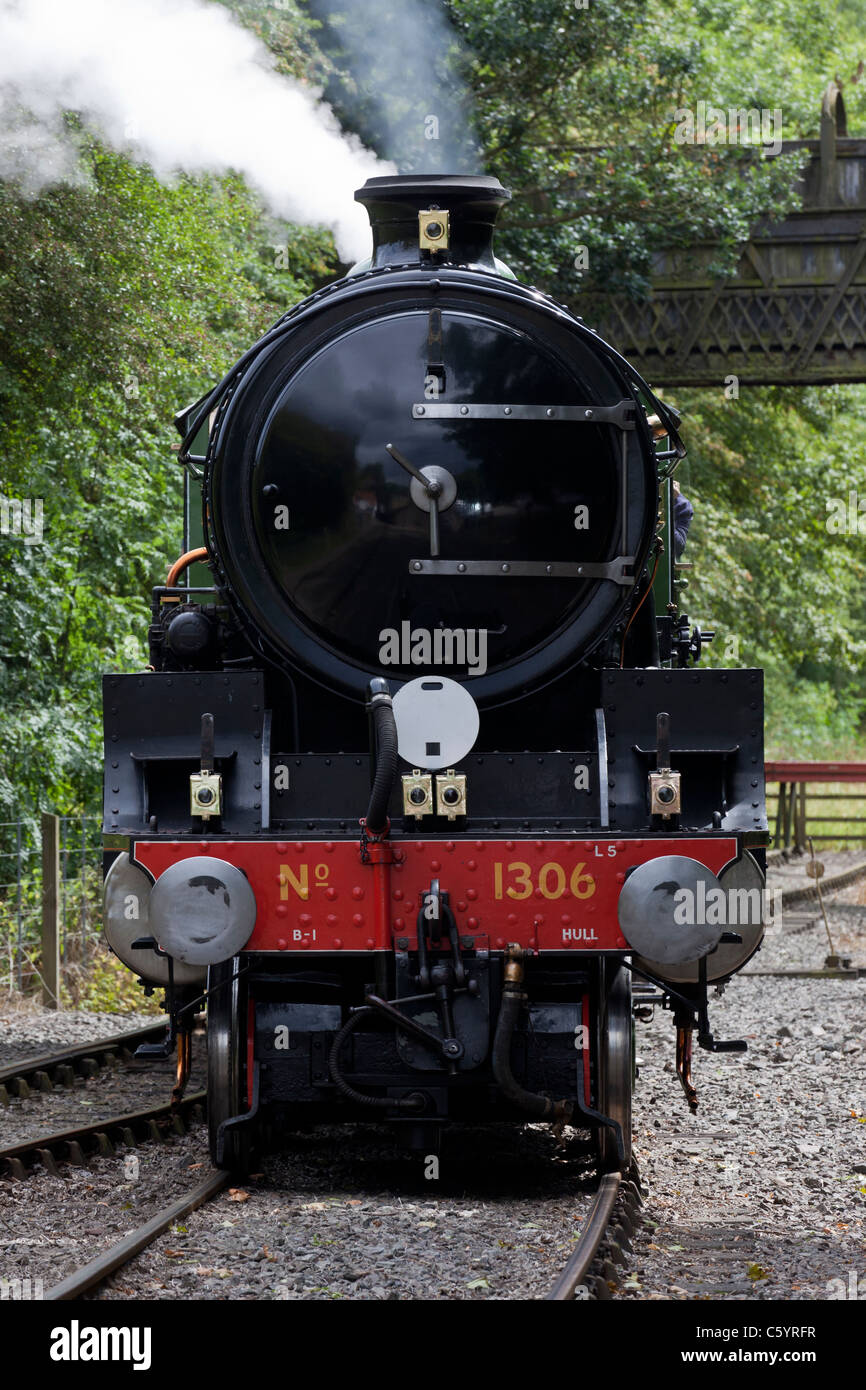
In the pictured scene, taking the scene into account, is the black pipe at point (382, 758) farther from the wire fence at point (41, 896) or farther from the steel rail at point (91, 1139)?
the wire fence at point (41, 896)

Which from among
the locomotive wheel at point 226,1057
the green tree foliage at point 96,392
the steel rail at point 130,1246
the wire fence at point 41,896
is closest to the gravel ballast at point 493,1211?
the steel rail at point 130,1246

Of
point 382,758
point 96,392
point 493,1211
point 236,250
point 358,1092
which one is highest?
point 236,250

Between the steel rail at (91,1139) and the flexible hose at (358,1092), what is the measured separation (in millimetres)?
598

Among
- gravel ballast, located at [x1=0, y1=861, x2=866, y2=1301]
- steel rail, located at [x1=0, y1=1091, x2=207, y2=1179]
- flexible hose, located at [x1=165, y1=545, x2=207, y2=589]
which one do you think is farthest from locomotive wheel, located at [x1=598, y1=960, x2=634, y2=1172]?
flexible hose, located at [x1=165, y1=545, x2=207, y2=589]

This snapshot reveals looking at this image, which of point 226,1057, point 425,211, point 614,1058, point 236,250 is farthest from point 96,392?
point 614,1058

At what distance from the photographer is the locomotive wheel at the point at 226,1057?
206 inches

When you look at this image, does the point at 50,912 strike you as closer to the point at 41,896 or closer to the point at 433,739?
the point at 41,896

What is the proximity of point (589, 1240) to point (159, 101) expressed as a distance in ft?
20.4

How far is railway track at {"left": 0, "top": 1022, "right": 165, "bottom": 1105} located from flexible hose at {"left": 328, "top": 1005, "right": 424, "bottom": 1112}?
95.0 inches

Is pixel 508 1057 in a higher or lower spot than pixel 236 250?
lower

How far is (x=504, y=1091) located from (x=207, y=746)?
140 centimetres

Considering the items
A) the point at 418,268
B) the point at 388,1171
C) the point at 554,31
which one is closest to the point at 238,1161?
the point at 388,1171

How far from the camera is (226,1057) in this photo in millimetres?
5234
